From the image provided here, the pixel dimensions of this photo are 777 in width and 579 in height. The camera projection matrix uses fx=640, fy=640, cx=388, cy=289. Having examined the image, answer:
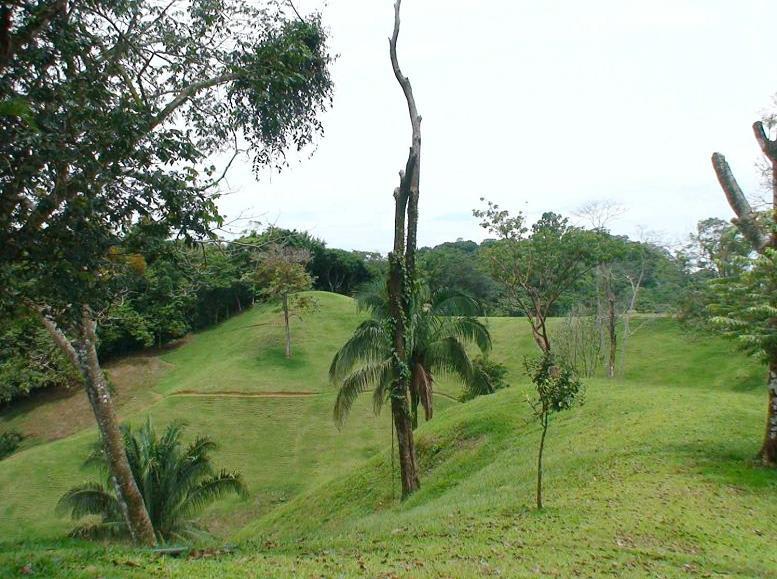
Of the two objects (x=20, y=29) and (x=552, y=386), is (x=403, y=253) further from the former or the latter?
(x=20, y=29)

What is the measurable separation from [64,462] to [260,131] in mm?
29672

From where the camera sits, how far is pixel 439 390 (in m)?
44.7

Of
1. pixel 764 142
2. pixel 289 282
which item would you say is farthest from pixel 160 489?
pixel 289 282

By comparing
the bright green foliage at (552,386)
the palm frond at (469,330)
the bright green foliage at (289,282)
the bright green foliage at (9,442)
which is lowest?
the bright green foliage at (9,442)

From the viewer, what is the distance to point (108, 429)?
40.3ft

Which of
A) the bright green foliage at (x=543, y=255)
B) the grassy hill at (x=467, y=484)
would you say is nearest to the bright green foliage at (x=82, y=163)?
the grassy hill at (x=467, y=484)

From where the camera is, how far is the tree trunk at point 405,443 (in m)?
14.9

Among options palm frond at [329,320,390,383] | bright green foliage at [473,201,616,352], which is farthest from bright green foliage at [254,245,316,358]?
palm frond at [329,320,390,383]

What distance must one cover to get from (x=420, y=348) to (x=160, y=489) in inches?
365

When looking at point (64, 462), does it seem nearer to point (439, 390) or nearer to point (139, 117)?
point (439, 390)

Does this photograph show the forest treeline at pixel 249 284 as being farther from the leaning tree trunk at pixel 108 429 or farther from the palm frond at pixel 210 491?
the palm frond at pixel 210 491

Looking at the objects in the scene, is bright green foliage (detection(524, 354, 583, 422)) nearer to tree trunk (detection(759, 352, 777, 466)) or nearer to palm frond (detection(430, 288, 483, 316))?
tree trunk (detection(759, 352, 777, 466))

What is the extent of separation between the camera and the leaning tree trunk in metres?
12.1

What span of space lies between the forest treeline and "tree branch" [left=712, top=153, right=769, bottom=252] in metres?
0.71
